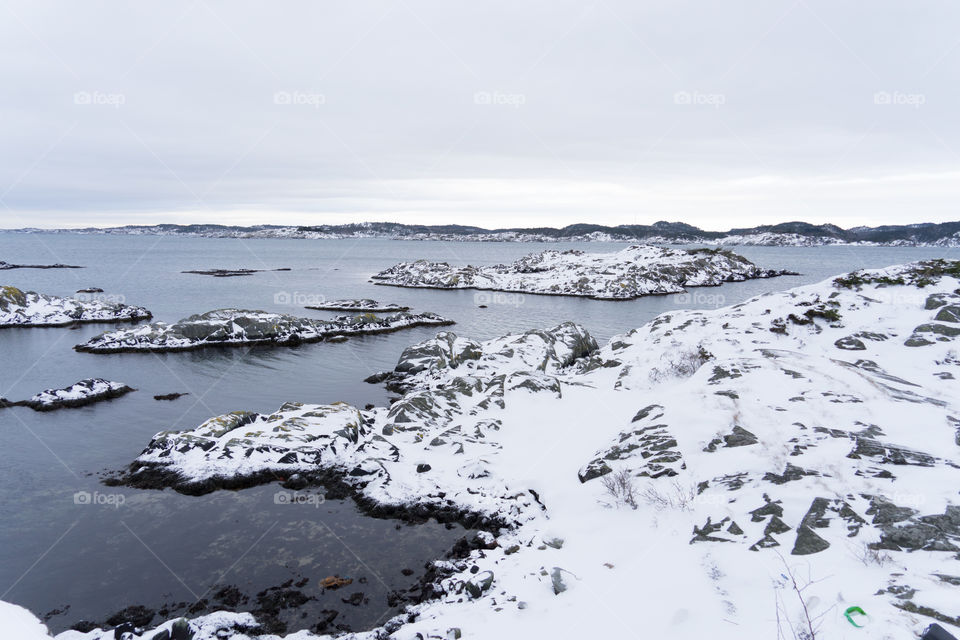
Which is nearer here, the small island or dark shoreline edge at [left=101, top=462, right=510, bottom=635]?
dark shoreline edge at [left=101, top=462, right=510, bottom=635]

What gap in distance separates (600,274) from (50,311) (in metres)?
74.0

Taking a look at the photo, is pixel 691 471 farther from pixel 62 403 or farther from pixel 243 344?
pixel 243 344

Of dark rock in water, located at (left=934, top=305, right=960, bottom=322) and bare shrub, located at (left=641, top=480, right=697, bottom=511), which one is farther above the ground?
dark rock in water, located at (left=934, top=305, right=960, bottom=322)

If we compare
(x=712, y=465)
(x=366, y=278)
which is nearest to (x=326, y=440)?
(x=712, y=465)
